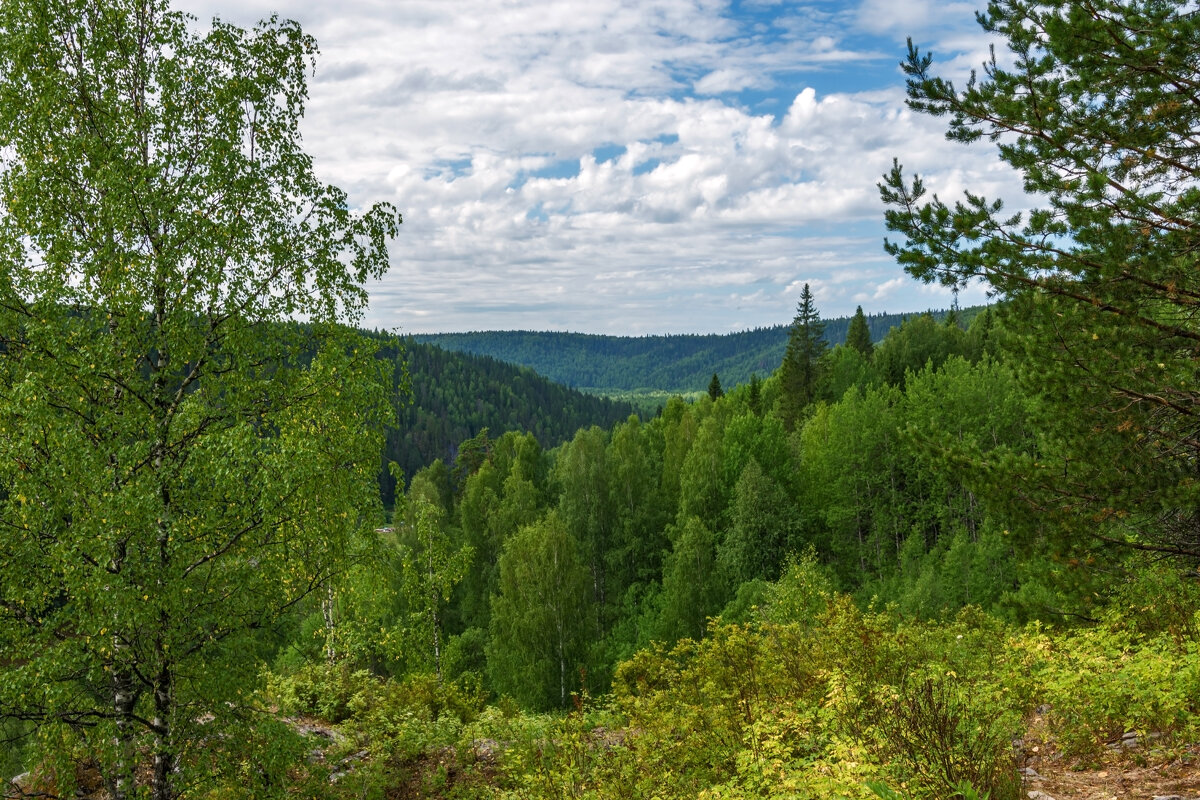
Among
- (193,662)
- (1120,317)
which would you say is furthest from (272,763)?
(1120,317)

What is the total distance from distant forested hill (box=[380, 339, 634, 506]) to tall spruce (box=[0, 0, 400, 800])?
115206 millimetres

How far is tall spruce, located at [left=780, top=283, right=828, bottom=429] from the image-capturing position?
50.6 metres

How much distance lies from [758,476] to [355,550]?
27.9m

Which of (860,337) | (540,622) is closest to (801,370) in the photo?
(860,337)

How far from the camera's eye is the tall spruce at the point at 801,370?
50.6m

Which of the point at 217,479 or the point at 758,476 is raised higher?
the point at 217,479

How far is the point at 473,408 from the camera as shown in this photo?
15500 centimetres

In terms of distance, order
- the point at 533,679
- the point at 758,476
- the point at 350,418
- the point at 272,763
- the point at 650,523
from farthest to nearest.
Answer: the point at 650,523 < the point at 758,476 < the point at 533,679 < the point at 350,418 < the point at 272,763

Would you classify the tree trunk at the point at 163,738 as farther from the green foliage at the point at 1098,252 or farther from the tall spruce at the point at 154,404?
the green foliage at the point at 1098,252

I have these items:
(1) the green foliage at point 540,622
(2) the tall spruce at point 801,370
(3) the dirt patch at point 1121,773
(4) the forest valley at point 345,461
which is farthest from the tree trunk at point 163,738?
(2) the tall spruce at point 801,370

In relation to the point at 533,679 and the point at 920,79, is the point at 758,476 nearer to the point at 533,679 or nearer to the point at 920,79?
the point at 533,679

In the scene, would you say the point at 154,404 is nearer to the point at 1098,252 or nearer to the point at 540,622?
the point at 1098,252

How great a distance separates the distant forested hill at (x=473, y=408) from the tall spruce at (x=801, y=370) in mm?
84199

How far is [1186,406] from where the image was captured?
6672 millimetres
